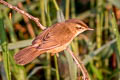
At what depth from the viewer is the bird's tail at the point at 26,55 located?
155 cm

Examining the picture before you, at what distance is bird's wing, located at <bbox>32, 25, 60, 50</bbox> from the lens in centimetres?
166

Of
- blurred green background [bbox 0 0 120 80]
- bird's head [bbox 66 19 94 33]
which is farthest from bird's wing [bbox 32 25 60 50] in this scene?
blurred green background [bbox 0 0 120 80]

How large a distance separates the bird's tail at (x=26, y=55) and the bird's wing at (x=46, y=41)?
4 cm

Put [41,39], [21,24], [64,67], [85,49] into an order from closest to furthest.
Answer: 1. [41,39]
2. [64,67]
3. [85,49]
4. [21,24]

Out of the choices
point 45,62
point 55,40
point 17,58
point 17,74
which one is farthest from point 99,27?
point 17,58

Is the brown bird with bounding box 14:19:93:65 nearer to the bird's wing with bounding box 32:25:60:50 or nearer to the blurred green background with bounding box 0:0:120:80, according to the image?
the bird's wing with bounding box 32:25:60:50

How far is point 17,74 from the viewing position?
2.30 meters

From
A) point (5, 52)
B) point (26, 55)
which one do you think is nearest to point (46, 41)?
point (26, 55)

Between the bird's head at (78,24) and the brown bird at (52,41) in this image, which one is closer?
the brown bird at (52,41)

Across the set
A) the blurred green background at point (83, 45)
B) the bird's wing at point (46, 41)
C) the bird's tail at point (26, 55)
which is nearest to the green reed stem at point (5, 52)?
the bird's tail at point (26, 55)

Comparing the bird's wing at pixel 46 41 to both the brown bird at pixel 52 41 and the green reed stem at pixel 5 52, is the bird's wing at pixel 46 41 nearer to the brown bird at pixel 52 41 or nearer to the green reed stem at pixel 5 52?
the brown bird at pixel 52 41

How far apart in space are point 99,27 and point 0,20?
155cm

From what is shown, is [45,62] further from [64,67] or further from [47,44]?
[47,44]

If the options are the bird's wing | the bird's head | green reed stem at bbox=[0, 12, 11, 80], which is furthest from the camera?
the bird's head
